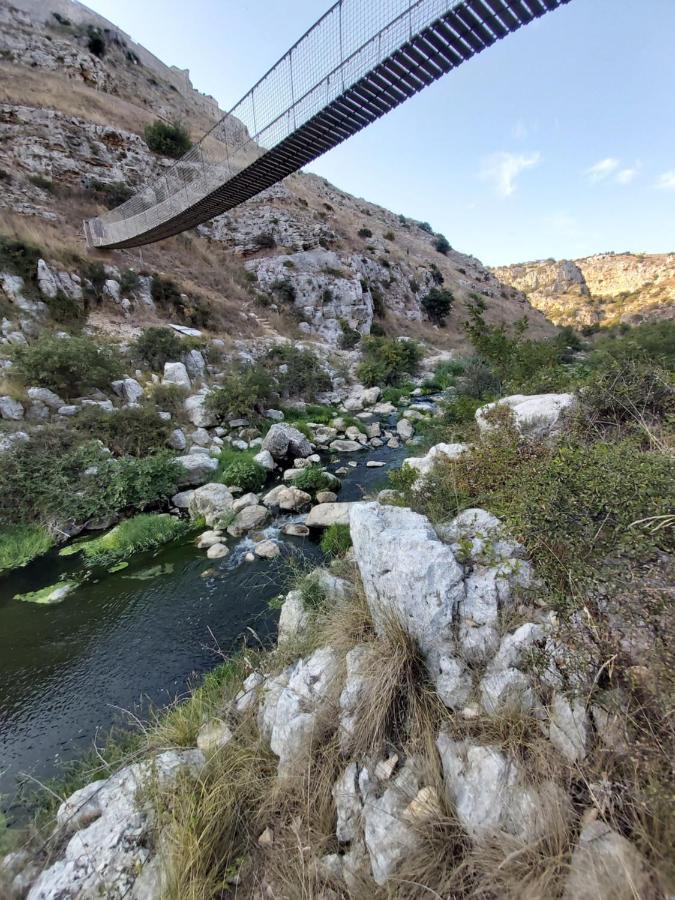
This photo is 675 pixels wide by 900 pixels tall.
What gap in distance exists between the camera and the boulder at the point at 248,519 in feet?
19.7

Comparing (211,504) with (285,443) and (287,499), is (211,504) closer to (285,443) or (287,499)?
(287,499)

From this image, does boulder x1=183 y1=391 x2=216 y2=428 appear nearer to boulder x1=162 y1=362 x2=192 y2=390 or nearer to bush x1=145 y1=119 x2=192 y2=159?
boulder x1=162 y1=362 x2=192 y2=390

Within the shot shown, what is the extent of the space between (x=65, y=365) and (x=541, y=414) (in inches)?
380

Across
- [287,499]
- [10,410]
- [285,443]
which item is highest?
[10,410]

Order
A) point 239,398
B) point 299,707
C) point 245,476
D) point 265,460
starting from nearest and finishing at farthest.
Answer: point 299,707
point 245,476
point 265,460
point 239,398

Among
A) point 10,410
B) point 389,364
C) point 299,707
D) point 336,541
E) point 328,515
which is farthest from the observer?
point 389,364

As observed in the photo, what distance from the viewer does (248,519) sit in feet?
20.1

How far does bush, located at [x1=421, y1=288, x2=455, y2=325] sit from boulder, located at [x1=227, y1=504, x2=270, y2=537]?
26760 mm

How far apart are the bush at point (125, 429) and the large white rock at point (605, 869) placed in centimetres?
808

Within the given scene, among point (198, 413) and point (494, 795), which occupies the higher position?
point (198, 413)

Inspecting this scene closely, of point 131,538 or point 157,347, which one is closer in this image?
point 131,538

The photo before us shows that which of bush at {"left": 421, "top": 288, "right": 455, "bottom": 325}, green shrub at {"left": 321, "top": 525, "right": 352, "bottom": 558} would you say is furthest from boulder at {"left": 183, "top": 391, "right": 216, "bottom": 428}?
bush at {"left": 421, "top": 288, "right": 455, "bottom": 325}

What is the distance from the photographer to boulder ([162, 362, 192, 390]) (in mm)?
10375

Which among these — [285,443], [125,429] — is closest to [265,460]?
[285,443]
